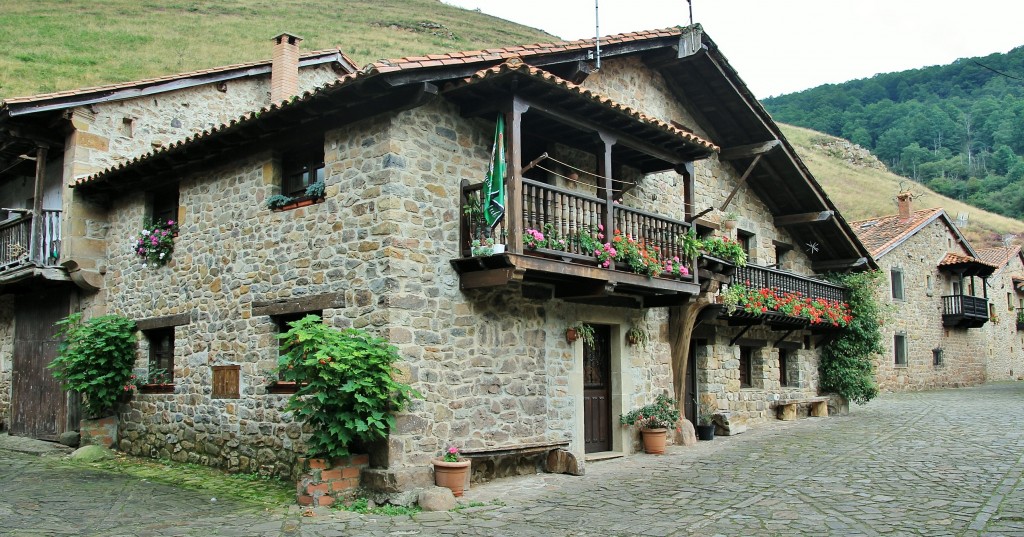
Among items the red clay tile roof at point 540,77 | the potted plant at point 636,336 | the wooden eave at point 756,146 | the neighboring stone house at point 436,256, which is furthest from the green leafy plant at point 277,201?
the wooden eave at point 756,146

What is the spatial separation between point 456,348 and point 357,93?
315 cm

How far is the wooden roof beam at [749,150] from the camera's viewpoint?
49.0 ft

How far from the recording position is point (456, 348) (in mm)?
9086

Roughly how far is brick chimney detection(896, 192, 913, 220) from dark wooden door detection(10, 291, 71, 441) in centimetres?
2493

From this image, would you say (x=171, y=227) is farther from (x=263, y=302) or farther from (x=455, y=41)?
(x=455, y=41)

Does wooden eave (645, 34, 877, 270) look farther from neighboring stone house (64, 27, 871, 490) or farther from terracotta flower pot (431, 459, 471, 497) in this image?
terracotta flower pot (431, 459, 471, 497)

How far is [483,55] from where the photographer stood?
8.86 metres

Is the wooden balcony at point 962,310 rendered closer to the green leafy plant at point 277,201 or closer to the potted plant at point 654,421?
the potted plant at point 654,421

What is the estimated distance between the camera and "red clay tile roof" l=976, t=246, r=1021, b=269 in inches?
1270

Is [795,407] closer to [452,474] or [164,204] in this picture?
[452,474]

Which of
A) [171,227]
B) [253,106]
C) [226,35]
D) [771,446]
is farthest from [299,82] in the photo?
[226,35]

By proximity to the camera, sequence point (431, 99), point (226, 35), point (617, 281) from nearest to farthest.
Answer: point (431, 99) → point (617, 281) → point (226, 35)

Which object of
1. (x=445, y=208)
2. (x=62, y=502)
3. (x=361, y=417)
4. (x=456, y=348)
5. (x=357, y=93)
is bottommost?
(x=62, y=502)

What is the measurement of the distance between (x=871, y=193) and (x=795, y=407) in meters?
43.9
